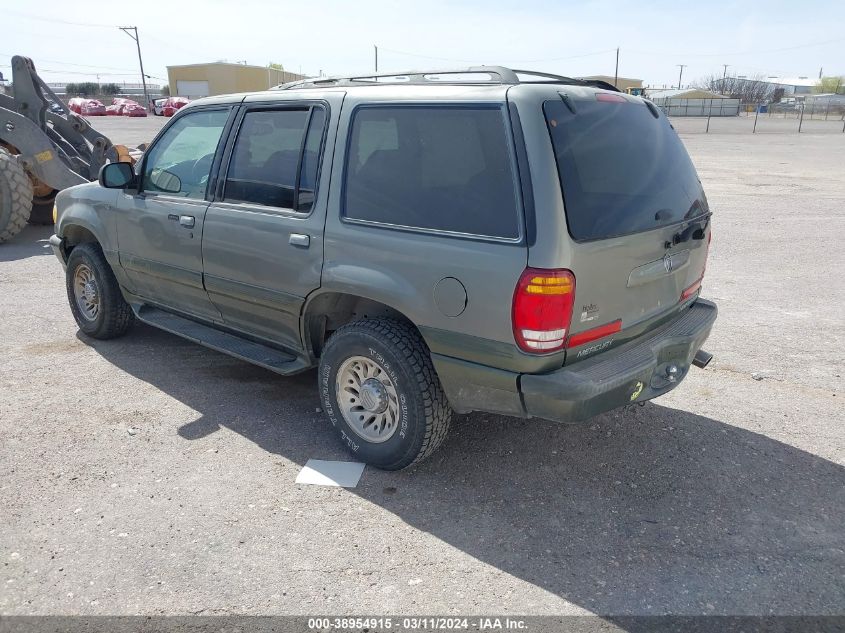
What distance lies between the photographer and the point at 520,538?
3.13 meters

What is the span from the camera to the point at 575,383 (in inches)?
118

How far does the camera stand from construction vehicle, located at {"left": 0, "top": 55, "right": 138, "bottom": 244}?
9109 millimetres

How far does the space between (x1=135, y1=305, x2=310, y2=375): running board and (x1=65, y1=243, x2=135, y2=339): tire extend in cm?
39

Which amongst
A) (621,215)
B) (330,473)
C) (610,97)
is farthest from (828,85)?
(330,473)

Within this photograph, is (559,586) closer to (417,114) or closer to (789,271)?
(417,114)

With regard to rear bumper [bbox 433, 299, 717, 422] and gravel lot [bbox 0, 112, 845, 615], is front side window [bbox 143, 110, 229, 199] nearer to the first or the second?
gravel lot [bbox 0, 112, 845, 615]

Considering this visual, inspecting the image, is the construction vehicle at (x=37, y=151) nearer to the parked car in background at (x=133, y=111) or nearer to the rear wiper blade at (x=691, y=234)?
the rear wiper blade at (x=691, y=234)

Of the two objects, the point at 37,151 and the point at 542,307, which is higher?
the point at 37,151

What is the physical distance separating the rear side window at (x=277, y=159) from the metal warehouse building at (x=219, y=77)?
78.4 m

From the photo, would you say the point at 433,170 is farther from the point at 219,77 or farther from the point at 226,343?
the point at 219,77

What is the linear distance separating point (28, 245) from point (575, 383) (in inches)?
358

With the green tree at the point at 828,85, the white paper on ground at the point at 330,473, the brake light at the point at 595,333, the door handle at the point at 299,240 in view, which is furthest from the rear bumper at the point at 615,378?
the green tree at the point at 828,85

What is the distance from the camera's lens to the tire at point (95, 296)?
536 centimetres

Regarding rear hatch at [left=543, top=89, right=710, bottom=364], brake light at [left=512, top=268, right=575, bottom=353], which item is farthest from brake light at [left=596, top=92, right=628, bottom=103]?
brake light at [left=512, top=268, right=575, bottom=353]
